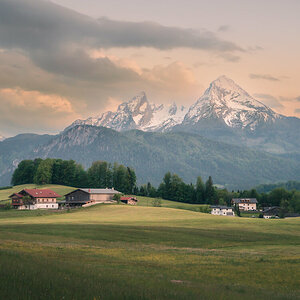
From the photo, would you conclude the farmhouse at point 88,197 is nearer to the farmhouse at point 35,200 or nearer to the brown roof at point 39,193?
the farmhouse at point 35,200

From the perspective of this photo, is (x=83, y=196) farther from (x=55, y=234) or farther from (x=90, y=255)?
(x=90, y=255)

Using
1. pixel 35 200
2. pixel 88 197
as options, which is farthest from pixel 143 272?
pixel 88 197

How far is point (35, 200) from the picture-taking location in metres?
177

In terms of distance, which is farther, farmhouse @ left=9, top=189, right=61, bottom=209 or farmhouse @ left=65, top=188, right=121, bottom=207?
farmhouse @ left=65, top=188, right=121, bottom=207

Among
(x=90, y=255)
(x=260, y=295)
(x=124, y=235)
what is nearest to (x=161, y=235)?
(x=124, y=235)

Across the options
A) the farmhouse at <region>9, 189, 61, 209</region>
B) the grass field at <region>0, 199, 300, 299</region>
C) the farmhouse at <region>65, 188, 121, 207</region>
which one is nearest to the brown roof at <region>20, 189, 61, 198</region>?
the farmhouse at <region>9, 189, 61, 209</region>

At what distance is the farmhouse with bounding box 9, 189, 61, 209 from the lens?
17170cm

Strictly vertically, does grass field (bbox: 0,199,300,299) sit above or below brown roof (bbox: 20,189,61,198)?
below

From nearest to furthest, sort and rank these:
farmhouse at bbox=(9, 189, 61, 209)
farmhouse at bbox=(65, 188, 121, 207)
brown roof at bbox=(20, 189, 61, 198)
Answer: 1. farmhouse at bbox=(9, 189, 61, 209)
2. brown roof at bbox=(20, 189, 61, 198)
3. farmhouse at bbox=(65, 188, 121, 207)

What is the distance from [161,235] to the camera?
69500 millimetres

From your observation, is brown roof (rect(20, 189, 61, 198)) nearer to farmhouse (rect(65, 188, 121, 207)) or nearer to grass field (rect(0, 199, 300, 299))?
farmhouse (rect(65, 188, 121, 207))

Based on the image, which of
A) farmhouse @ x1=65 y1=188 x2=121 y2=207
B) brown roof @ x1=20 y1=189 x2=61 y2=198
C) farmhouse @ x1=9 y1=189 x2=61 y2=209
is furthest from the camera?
farmhouse @ x1=65 y1=188 x2=121 y2=207

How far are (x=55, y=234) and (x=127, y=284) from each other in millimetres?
46068

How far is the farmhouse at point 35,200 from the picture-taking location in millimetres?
171700
